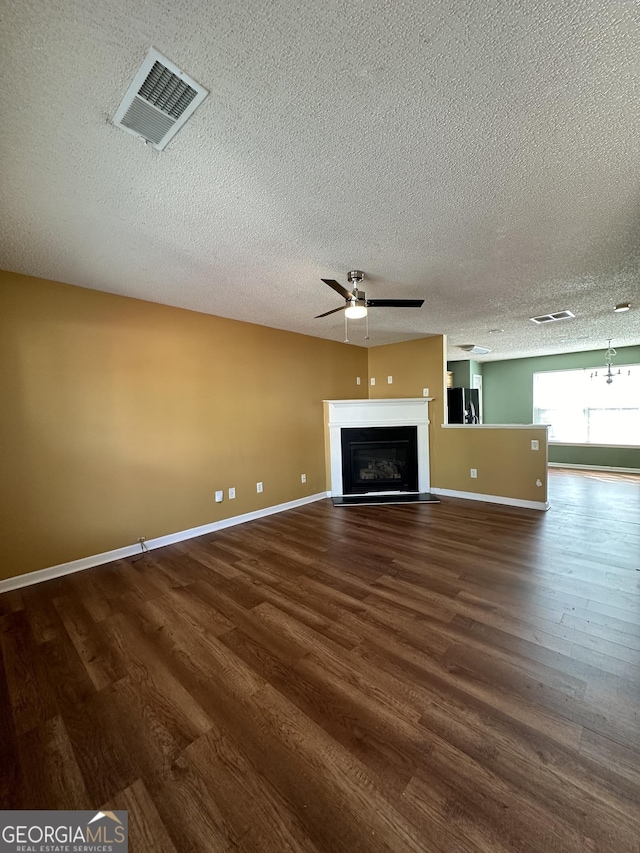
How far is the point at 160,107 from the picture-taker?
119 centimetres

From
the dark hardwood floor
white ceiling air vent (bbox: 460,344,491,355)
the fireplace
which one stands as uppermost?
white ceiling air vent (bbox: 460,344,491,355)

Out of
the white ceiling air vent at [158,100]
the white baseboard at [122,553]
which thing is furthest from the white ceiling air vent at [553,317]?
the white ceiling air vent at [158,100]

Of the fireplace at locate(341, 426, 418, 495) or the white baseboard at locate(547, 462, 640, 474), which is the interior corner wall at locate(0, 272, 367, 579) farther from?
the white baseboard at locate(547, 462, 640, 474)

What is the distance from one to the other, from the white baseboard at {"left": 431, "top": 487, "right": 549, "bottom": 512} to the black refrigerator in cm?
169

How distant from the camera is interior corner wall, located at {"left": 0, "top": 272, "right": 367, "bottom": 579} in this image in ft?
8.38

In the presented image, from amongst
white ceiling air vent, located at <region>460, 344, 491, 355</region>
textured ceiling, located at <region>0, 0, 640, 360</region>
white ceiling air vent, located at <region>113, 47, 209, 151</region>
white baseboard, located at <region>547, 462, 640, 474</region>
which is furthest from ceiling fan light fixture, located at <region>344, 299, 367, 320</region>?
white baseboard, located at <region>547, 462, 640, 474</region>

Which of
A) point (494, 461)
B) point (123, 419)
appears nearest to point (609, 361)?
point (494, 461)

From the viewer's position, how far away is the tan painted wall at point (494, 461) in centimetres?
416

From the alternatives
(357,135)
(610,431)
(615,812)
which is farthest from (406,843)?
(610,431)

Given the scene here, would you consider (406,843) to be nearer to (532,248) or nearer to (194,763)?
(194,763)

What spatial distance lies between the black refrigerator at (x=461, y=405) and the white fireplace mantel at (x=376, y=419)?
1.39 m

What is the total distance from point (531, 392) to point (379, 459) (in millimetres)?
4719

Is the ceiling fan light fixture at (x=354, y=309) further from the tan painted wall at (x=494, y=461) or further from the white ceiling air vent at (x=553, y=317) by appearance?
the tan painted wall at (x=494, y=461)

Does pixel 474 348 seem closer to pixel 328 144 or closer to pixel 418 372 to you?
pixel 418 372
